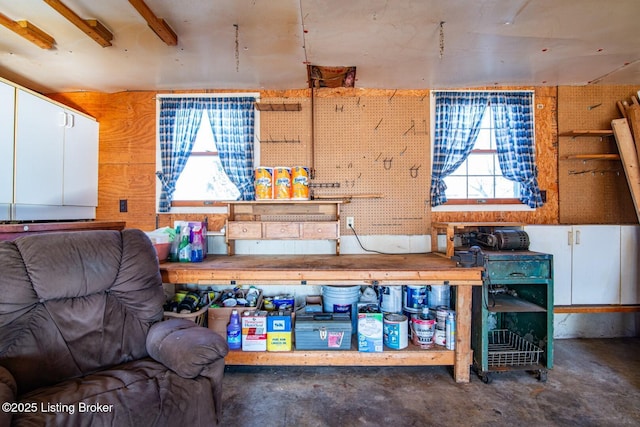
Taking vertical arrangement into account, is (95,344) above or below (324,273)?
below

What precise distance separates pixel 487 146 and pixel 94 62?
3524 millimetres

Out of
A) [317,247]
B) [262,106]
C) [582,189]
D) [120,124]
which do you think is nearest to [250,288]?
[317,247]

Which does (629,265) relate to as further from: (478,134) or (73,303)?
(73,303)

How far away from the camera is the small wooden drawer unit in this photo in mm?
2561

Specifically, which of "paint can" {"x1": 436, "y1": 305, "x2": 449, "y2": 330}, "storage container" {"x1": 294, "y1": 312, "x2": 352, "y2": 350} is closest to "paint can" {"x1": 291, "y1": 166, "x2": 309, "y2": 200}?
"storage container" {"x1": 294, "y1": 312, "x2": 352, "y2": 350}

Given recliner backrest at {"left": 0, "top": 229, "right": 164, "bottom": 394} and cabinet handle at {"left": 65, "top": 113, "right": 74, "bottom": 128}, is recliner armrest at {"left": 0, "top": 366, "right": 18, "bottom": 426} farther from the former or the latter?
cabinet handle at {"left": 65, "top": 113, "right": 74, "bottom": 128}

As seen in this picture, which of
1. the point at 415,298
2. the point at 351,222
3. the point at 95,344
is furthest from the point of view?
the point at 351,222

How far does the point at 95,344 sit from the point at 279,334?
1.10 m

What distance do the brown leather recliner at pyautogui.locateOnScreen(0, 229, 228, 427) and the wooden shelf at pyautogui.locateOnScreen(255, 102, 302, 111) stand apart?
161cm

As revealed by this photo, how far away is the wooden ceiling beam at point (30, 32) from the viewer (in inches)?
71.2

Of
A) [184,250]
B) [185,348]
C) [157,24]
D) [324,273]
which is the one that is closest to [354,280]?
[324,273]

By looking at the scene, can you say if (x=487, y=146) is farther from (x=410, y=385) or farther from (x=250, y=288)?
(x=250, y=288)

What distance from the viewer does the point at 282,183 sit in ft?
8.41

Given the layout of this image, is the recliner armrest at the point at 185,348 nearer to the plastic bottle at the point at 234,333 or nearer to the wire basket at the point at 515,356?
the plastic bottle at the point at 234,333
